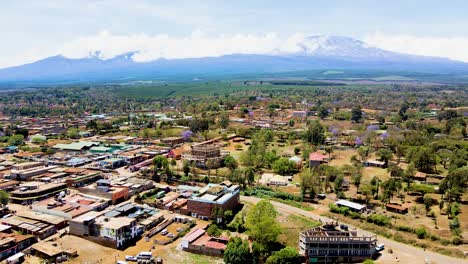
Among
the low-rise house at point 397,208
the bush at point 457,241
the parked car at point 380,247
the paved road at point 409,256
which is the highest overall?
the low-rise house at point 397,208

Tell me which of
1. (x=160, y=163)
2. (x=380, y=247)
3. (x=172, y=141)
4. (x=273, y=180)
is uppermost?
(x=160, y=163)

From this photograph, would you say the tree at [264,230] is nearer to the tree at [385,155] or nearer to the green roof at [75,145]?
the tree at [385,155]

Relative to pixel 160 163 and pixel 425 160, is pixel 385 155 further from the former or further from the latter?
pixel 160 163

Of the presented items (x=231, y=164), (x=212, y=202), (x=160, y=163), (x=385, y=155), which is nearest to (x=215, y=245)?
(x=212, y=202)

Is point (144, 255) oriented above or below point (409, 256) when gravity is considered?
above

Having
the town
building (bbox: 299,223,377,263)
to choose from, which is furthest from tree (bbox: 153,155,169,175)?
building (bbox: 299,223,377,263)

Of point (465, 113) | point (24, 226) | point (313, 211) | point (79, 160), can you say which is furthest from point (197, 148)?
point (465, 113)

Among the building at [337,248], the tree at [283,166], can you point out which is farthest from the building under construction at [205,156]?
the building at [337,248]

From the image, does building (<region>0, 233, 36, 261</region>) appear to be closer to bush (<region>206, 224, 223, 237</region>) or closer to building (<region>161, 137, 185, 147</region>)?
bush (<region>206, 224, 223, 237</region>)
